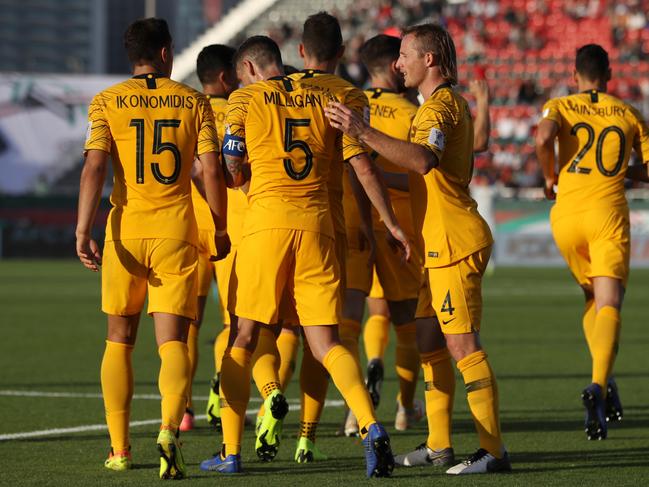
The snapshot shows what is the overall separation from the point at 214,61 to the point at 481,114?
170 cm

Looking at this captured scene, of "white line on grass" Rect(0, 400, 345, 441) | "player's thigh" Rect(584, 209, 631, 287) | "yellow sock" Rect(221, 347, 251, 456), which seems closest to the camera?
"yellow sock" Rect(221, 347, 251, 456)

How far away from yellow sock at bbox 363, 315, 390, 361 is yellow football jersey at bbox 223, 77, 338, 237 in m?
2.70

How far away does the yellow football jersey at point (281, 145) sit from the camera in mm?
6457

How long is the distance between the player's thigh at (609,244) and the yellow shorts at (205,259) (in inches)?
93.6

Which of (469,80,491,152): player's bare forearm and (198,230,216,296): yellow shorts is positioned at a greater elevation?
(469,80,491,152): player's bare forearm

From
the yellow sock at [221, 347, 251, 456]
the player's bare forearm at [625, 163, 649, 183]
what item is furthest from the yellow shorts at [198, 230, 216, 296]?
the player's bare forearm at [625, 163, 649, 183]

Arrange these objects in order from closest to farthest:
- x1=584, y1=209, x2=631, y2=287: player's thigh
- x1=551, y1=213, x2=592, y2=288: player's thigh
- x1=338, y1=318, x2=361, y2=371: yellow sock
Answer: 1. x1=338, y1=318, x2=361, y2=371: yellow sock
2. x1=584, y1=209, x2=631, y2=287: player's thigh
3. x1=551, y1=213, x2=592, y2=288: player's thigh

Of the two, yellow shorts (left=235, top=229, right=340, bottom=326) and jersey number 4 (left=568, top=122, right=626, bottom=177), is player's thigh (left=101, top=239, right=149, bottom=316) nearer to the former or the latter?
yellow shorts (left=235, top=229, right=340, bottom=326)

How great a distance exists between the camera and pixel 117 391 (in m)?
6.69

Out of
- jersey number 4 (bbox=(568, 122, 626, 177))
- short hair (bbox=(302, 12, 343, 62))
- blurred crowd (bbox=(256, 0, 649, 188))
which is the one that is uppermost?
blurred crowd (bbox=(256, 0, 649, 188))

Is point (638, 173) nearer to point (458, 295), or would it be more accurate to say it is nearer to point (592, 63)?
point (592, 63)

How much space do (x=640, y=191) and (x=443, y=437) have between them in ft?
83.1

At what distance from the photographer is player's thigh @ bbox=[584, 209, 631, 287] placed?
8.31 metres

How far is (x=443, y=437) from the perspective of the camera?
22.6 ft
